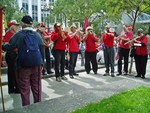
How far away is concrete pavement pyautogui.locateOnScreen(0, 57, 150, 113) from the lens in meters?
4.74

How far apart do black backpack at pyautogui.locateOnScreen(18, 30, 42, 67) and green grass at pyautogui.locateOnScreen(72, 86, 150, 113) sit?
4.31 ft

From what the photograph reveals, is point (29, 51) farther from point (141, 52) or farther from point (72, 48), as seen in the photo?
point (141, 52)

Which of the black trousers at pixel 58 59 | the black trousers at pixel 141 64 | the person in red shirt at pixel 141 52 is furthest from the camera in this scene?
the black trousers at pixel 141 64

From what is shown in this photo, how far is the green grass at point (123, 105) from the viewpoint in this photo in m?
4.54

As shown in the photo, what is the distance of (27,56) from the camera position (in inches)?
193

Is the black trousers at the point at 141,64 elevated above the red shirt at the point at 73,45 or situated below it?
below

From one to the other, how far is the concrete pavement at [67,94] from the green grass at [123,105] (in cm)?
38

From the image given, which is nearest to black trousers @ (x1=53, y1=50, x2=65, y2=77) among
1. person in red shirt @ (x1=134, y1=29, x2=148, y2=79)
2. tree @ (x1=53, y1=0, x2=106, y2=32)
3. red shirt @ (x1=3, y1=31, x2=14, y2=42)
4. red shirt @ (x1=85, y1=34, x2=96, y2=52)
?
red shirt @ (x1=85, y1=34, x2=96, y2=52)

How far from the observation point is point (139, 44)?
Result: 29.5 feet

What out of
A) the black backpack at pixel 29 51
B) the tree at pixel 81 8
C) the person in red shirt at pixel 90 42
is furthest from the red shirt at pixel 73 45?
the tree at pixel 81 8

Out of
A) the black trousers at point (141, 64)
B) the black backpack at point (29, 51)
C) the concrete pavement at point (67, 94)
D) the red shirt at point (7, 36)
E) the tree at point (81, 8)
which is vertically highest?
the tree at point (81, 8)

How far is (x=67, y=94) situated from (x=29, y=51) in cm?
251

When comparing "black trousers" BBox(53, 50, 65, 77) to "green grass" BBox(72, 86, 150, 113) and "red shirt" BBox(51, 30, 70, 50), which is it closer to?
"red shirt" BBox(51, 30, 70, 50)

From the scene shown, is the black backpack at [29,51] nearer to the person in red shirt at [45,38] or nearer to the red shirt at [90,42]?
the person in red shirt at [45,38]
